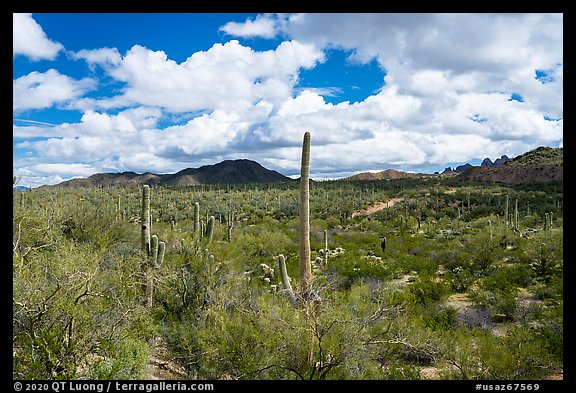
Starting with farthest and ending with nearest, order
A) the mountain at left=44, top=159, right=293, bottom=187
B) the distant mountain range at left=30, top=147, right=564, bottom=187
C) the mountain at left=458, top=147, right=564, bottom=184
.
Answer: the mountain at left=44, top=159, right=293, bottom=187
the distant mountain range at left=30, top=147, right=564, bottom=187
the mountain at left=458, top=147, right=564, bottom=184

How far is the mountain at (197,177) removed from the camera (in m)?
139

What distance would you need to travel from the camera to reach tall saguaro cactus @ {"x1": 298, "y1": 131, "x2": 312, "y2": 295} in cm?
760

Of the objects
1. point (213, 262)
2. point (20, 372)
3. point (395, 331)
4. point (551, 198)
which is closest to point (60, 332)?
point (20, 372)

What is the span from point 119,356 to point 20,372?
4.36 ft

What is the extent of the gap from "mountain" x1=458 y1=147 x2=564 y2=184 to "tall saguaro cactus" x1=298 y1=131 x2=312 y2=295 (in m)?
60.8

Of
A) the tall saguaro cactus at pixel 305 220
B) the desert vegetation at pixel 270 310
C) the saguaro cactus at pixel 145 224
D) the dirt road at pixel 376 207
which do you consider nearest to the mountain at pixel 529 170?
the dirt road at pixel 376 207

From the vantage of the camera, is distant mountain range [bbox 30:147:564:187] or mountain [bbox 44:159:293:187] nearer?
distant mountain range [bbox 30:147:564:187]

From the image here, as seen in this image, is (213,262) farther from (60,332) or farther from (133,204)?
(133,204)

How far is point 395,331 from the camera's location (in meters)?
9.12

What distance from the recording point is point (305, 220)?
785cm

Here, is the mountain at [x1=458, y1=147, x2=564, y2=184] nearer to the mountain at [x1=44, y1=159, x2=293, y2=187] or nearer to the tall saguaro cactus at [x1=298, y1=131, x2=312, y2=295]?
the tall saguaro cactus at [x1=298, y1=131, x2=312, y2=295]

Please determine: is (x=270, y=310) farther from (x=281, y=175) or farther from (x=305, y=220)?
(x=281, y=175)

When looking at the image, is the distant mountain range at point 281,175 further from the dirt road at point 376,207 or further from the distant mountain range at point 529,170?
the dirt road at point 376,207

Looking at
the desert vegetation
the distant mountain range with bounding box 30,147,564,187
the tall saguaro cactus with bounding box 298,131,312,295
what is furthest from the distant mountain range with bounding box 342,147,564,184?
the tall saguaro cactus with bounding box 298,131,312,295
